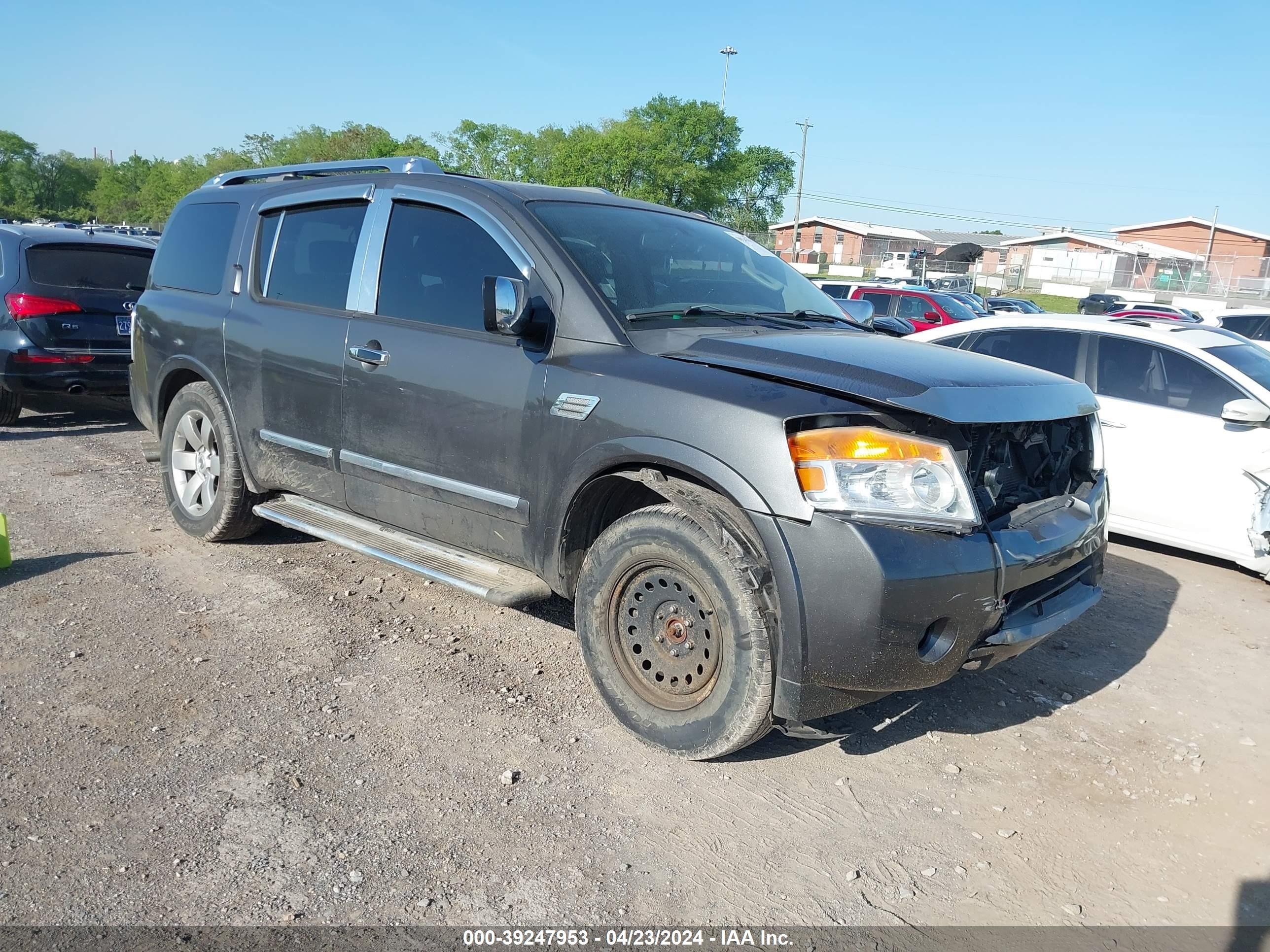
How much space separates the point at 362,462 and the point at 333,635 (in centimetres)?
79

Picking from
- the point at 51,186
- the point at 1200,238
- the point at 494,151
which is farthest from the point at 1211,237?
the point at 51,186

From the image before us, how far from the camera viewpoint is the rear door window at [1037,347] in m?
6.88

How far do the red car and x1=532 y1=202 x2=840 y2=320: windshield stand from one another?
1201cm

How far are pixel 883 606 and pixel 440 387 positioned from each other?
2.02 m

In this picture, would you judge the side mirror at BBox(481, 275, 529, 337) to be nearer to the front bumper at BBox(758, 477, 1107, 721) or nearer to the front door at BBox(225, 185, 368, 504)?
the front door at BBox(225, 185, 368, 504)

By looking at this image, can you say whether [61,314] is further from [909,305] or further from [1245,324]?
[1245,324]

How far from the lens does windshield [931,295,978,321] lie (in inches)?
647

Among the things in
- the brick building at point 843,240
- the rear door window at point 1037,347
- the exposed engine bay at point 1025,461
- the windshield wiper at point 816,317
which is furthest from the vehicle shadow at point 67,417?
the brick building at point 843,240

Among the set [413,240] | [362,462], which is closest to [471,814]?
[362,462]

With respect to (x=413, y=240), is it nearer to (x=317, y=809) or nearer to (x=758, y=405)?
(x=758, y=405)

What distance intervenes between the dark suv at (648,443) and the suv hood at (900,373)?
0.01 metres

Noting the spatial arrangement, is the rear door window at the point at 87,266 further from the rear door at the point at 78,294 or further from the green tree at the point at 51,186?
the green tree at the point at 51,186

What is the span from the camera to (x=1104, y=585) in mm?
5688

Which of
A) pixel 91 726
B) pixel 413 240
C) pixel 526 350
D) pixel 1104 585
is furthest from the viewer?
pixel 1104 585
